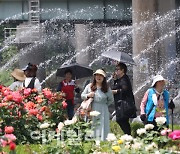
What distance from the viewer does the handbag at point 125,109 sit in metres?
14.6

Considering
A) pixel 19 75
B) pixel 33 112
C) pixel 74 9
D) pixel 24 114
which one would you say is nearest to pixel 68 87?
pixel 19 75

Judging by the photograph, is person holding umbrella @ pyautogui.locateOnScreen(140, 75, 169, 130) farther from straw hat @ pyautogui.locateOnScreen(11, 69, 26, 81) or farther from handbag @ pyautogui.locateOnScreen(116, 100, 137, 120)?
straw hat @ pyautogui.locateOnScreen(11, 69, 26, 81)

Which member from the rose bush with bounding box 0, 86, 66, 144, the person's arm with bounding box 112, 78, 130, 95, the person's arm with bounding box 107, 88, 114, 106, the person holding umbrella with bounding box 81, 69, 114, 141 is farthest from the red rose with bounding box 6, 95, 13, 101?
the person's arm with bounding box 112, 78, 130, 95

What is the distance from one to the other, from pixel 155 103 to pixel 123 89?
1.68 metres

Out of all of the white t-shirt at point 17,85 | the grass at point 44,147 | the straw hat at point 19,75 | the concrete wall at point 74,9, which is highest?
the concrete wall at point 74,9

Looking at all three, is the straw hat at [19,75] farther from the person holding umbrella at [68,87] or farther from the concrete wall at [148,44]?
the concrete wall at [148,44]

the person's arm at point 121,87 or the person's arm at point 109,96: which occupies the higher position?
the person's arm at point 121,87

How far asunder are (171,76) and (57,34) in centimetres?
1760

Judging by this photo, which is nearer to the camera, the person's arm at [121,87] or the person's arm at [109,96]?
the person's arm at [109,96]

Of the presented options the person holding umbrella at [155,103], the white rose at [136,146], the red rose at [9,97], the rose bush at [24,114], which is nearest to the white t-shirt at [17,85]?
the rose bush at [24,114]

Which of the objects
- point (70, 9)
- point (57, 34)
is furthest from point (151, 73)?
point (57, 34)

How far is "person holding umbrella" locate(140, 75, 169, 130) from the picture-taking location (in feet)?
42.0

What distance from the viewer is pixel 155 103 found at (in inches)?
504

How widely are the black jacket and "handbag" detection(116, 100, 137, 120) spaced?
0.07 meters
